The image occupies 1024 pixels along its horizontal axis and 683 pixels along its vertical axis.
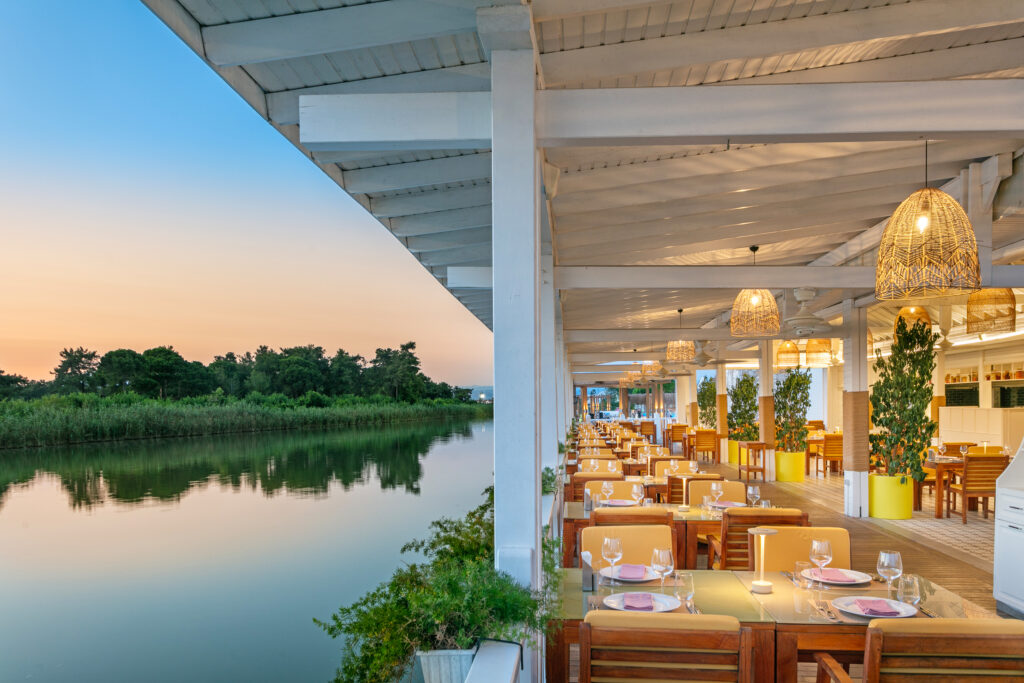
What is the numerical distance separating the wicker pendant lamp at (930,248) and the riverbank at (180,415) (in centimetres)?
2516

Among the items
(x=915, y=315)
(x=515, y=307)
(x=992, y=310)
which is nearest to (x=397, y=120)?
(x=515, y=307)

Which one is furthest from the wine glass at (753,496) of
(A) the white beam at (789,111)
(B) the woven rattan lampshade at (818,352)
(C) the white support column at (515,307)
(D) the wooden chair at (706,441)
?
(D) the wooden chair at (706,441)

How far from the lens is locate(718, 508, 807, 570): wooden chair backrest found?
4414 mm

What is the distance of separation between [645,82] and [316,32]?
1.91 m

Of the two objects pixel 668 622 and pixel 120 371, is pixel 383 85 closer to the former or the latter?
pixel 668 622

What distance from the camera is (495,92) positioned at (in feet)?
8.93

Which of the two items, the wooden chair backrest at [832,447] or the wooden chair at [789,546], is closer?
the wooden chair at [789,546]

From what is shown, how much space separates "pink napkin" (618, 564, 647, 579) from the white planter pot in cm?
115

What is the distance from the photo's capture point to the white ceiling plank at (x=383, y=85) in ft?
11.0

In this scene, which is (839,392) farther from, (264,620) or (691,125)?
(691,125)

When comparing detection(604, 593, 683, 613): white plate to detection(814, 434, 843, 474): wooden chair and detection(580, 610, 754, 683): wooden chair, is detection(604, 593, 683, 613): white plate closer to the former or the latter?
detection(580, 610, 754, 683): wooden chair

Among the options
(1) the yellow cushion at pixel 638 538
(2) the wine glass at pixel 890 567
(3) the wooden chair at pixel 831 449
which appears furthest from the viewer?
(3) the wooden chair at pixel 831 449

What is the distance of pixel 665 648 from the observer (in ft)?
6.63

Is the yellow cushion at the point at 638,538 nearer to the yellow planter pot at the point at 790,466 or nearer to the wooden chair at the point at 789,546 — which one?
the wooden chair at the point at 789,546
